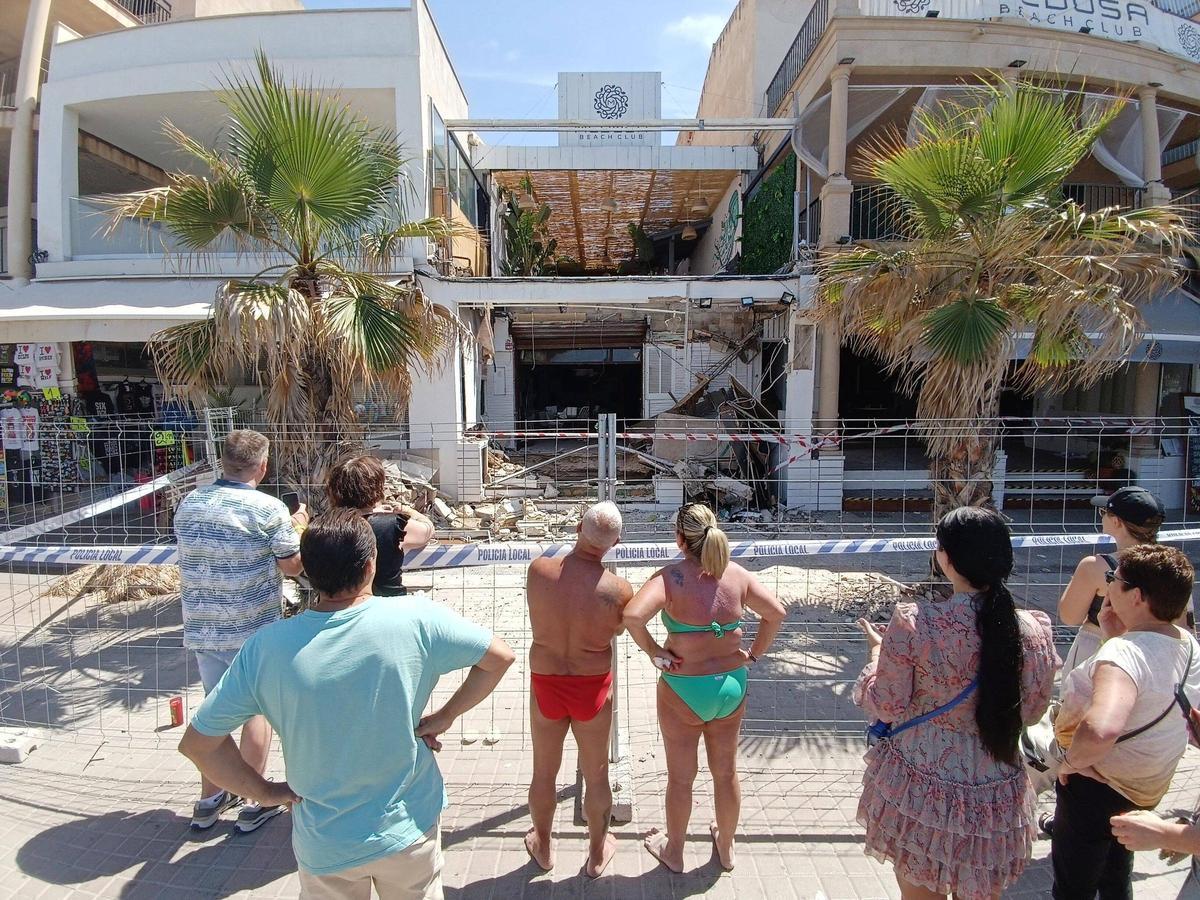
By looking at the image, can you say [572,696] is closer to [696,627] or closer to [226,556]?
[696,627]

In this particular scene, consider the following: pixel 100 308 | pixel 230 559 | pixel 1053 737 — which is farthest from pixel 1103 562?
pixel 100 308

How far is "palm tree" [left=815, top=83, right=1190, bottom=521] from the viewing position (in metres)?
4.98

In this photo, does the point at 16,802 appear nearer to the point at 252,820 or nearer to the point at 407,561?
the point at 252,820

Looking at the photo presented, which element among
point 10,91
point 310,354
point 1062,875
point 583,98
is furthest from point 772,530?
point 10,91

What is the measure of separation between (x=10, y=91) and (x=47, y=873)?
632 inches

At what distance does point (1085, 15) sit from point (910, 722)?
41.9 ft

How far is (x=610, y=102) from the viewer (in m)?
15.5

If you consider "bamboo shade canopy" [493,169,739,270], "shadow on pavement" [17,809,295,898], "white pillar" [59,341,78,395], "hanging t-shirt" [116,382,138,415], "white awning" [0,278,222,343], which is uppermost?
"bamboo shade canopy" [493,169,739,270]

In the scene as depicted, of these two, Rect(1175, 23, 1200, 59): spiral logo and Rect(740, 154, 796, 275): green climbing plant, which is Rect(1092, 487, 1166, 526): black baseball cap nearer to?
Rect(740, 154, 796, 275): green climbing plant

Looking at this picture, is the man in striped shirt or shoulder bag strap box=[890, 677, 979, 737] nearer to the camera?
shoulder bag strap box=[890, 677, 979, 737]

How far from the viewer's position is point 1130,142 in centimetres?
1081

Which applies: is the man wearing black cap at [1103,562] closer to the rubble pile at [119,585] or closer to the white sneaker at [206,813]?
the white sneaker at [206,813]

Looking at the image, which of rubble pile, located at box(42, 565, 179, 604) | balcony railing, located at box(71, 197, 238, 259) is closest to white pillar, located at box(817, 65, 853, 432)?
rubble pile, located at box(42, 565, 179, 604)

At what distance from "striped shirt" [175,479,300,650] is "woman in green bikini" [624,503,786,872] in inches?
69.7
